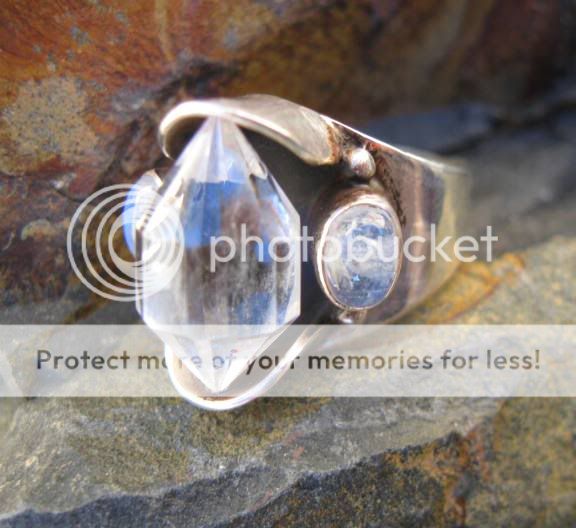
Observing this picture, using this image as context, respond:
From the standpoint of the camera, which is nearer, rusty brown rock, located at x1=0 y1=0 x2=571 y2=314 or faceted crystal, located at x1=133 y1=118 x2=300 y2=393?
faceted crystal, located at x1=133 y1=118 x2=300 y2=393

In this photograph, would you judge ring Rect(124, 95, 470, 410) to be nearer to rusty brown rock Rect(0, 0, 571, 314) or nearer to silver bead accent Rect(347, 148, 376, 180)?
silver bead accent Rect(347, 148, 376, 180)

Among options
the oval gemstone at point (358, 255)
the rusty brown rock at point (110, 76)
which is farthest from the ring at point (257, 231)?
the rusty brown rock at point (110, 76)

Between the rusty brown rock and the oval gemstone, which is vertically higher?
the rusty brown rock

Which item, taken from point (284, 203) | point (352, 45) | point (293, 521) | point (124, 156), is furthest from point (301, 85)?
point (293, 521)

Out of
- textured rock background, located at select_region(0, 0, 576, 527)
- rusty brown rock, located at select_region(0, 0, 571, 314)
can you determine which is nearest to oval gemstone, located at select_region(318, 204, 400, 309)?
textured rock background, located at select_region(0, 0, 576, 527)

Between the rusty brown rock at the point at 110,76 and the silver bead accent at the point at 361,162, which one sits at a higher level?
the rusty brown rock at the point at 110,76

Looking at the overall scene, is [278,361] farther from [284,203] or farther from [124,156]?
[124,156]

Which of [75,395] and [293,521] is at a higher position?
[75,395]

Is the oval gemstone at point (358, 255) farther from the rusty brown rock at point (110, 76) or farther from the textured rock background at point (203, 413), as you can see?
the rusty brown rock at point (110, 76)
